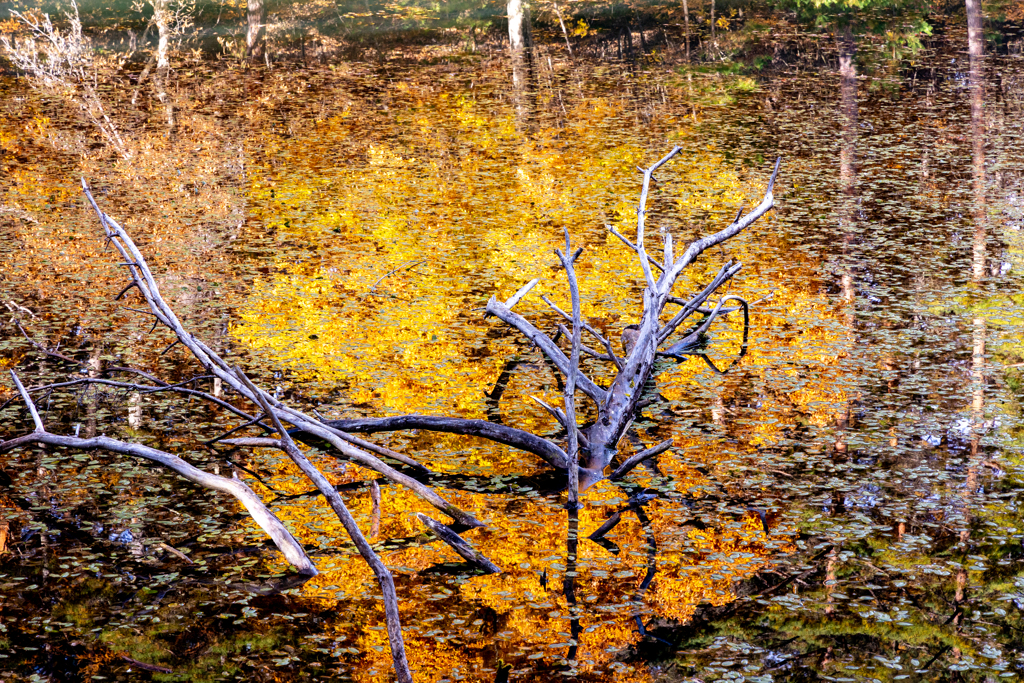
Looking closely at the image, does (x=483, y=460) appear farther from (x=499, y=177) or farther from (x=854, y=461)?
(x=499, y=177)

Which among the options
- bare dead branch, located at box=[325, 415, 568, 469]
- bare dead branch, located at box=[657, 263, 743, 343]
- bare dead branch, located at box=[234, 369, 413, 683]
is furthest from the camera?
bare dead branch, located at box=[657, 263, 743, 343]

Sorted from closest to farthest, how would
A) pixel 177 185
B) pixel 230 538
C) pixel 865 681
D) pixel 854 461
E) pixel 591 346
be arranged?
pixel 865 681 < pixel 230 538 < pixel 854 461 < pixel 591 346 < pixel 177 185

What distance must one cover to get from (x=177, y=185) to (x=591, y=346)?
4.25 meters

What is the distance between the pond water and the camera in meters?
2.86

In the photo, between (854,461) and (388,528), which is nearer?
(388,528)

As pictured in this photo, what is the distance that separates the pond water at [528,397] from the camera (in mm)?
2857

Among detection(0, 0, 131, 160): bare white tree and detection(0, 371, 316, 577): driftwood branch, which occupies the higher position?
detection(0, 0, 131, 160): bare white tree

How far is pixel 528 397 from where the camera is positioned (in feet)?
14.7

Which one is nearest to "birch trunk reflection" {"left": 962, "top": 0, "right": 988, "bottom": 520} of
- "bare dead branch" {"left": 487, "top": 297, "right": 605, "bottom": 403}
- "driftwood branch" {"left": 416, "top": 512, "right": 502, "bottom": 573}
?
"bare dead branch" {"left": 487, "top": 297, "right": 605, "bottom": 403}

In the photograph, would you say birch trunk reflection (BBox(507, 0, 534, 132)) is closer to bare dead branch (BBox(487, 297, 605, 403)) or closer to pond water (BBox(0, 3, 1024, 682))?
pond water (BBox(0, 3, 1024, 682))

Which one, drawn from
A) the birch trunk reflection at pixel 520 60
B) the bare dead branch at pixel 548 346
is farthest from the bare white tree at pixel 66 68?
the bare dead branch at pixel 548 346

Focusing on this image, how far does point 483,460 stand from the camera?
3938mm

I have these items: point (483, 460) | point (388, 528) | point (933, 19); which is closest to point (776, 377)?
point (483, 460)

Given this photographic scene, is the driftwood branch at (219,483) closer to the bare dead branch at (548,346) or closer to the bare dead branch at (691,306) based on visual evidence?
the bare dead branch at (548,346)
